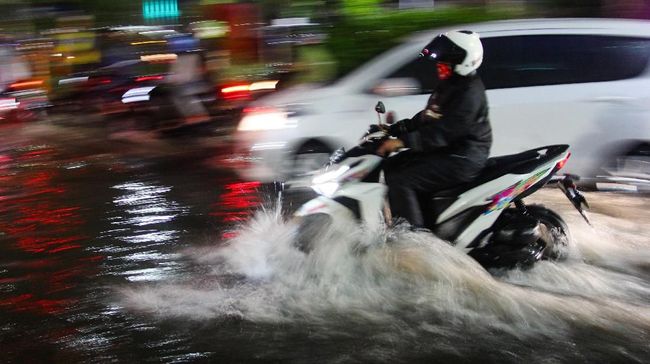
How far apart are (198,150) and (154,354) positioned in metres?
7.48

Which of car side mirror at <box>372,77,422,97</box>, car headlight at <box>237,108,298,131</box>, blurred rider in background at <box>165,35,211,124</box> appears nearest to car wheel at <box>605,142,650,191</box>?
car side mirror at <box>372,77,422,97</box>

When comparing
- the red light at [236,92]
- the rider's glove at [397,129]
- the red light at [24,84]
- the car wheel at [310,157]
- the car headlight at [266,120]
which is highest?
the rider's glove at [397,129]

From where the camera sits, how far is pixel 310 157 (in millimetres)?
7820

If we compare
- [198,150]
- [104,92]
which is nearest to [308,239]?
[198,150]

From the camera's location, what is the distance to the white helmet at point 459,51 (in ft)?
15.2

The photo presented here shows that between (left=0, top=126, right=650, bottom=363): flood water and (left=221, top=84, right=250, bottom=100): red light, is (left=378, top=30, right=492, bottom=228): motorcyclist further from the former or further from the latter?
(left=221, top=84, right=250, bottom=100): red light

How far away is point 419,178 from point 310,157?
127 inches

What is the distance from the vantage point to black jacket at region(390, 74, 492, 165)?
4672mm

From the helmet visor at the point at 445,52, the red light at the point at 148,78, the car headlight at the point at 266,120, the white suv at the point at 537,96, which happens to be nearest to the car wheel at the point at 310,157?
the white suv at the point at 537,96

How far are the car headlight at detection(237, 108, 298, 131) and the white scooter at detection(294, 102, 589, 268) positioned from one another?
302 centimetres

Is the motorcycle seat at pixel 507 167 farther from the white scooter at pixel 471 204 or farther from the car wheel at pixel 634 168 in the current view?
the car wheel at pixel 634 168

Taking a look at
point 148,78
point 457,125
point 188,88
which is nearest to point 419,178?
point 457,125

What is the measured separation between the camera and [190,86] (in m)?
12.6

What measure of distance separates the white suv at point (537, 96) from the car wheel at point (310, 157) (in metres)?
0.01
